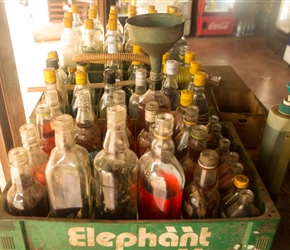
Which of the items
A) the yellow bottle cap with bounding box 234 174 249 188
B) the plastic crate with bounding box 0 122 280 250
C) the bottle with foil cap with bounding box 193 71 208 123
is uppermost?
the bottle with foil cap with bounding box 193 71 208 123

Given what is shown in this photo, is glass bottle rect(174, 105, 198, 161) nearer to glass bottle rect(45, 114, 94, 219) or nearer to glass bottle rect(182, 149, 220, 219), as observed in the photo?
glass bottle rect(182, 149, 220, 219)

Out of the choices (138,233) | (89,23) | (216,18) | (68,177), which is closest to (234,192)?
(138,233)

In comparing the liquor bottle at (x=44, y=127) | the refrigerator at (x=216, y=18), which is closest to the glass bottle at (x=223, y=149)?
the liquor bottle at (x=44, y=127)

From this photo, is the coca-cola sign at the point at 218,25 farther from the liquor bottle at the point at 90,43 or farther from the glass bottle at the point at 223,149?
the glass bottle at the point at 223,149

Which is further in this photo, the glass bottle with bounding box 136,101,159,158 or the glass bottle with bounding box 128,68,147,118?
the glass bottle with bounding box 128,68,147,118

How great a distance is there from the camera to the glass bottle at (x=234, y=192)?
77 centimetres

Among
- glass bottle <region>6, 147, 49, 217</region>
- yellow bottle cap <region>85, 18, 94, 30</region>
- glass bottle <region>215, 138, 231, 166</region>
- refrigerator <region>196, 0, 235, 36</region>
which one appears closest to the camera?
glass bottle <region>6, 147, 49, 217</region>

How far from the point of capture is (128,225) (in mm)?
729

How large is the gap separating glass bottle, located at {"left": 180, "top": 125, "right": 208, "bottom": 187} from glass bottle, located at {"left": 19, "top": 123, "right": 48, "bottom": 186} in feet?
1.20

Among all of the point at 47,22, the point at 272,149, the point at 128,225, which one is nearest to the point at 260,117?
the point at 272,149

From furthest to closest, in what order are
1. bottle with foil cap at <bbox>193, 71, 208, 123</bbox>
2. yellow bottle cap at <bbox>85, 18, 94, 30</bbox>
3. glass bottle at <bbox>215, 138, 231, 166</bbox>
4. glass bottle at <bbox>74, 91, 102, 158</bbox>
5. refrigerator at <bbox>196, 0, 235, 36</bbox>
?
refrigerator at <bbox>196, 0, 235, 36</bbox> < yellow bottle cap at <bbox>85, 18, 94, 30</bbox> < bottle with foil cap at <bbox>193, 71, 208, 123</bbox> < glass bottle at <bbox>215, 138, 231, 166</bbox> < glass bottle at <bbox>74, 91, 102, 158</bbox>

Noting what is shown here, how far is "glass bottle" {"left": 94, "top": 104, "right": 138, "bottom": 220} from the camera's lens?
2.29 ft

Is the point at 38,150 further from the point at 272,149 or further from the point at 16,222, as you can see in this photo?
the point at 272,149

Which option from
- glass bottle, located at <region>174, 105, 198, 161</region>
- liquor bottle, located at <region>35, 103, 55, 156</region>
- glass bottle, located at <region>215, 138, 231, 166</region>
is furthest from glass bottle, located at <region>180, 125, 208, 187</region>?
liquor bottle, located at <region>35, 103, 55, 156</region>
